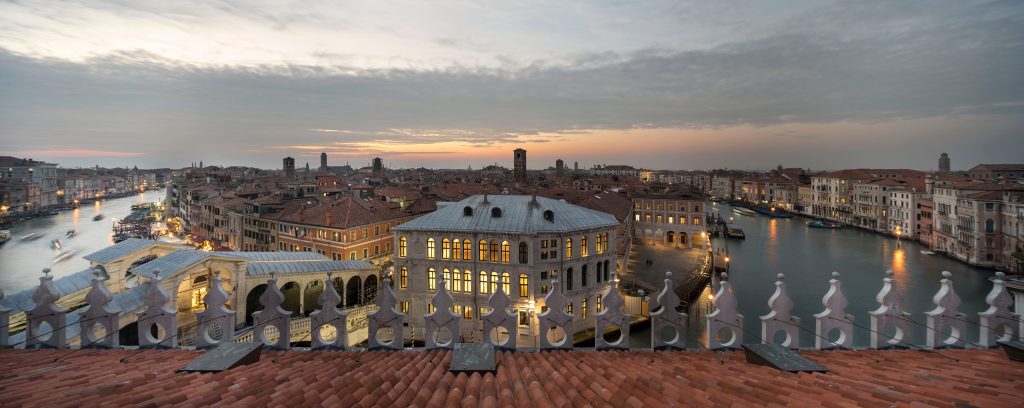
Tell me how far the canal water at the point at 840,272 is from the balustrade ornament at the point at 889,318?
18089 mm

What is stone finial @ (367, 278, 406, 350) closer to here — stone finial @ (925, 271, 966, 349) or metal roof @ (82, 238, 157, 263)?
stone finial @ (925, 271, 966, 349)

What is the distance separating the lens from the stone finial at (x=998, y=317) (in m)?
6.90

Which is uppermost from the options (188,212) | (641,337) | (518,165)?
(518,165)

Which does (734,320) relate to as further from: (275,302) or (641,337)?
(641,337)

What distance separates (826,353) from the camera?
684 centimetres

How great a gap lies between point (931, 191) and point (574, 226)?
218 ft

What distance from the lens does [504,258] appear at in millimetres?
28500

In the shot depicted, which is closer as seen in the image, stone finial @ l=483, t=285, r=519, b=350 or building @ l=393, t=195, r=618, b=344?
stone finial @ l=483, t=285, r=519, b=350

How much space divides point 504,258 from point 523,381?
2315 centimetres

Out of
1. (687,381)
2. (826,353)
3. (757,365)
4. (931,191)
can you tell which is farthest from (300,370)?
(931,191)

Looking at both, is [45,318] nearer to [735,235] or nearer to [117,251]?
[117,251]

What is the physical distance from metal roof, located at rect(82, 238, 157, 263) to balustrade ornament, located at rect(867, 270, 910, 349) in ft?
92.3

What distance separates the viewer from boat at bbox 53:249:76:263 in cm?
5391

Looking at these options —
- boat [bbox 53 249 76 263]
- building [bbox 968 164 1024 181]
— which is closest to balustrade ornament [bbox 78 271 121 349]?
boat [bbox 53 249 76 263]
